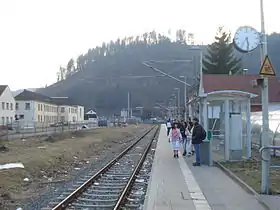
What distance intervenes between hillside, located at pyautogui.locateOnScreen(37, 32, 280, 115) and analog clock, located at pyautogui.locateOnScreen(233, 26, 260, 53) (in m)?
30.5

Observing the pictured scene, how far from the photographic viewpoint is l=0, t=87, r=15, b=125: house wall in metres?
84.3

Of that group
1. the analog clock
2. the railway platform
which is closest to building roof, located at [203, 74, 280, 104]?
the railway platform

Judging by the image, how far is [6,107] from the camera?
288 ft

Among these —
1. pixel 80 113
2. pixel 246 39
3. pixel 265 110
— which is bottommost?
pixel 265 110

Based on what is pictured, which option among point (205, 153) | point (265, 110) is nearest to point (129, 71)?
→ point (205, 153)

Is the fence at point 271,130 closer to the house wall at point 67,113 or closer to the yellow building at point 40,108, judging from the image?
the yellow building at point 40,108

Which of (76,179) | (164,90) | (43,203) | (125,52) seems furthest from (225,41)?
(43,203)

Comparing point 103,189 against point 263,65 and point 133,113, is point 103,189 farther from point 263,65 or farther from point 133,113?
point 133,113

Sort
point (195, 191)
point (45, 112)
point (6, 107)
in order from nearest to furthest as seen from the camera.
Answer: point (195, 191)
point (6, 107)
point (45, 112)

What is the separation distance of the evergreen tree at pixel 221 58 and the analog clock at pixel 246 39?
60440 millimetres

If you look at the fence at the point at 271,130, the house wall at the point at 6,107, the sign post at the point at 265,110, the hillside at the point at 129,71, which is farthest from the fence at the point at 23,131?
the sign post at the point at 265,110

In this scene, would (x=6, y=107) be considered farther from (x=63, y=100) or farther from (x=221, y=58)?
(x=63, y=100)

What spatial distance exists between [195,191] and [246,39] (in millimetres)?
4351

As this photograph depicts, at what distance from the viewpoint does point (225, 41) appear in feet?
249
